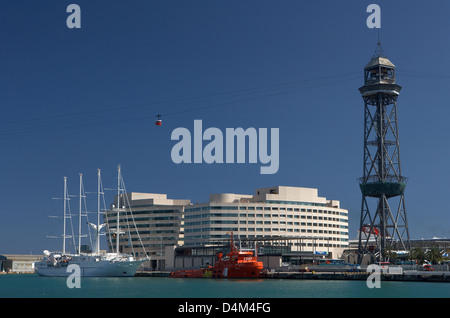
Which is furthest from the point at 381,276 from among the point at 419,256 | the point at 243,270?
the point at 419,256

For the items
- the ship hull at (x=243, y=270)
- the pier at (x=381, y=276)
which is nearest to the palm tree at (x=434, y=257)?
the pier at (x=381, y=276)

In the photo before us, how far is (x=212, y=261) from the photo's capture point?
182m

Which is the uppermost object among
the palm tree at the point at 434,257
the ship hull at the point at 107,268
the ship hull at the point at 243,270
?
the palm tree at the point at 434,257

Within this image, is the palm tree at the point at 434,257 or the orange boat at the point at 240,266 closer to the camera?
the orange boat at the point at 240,266

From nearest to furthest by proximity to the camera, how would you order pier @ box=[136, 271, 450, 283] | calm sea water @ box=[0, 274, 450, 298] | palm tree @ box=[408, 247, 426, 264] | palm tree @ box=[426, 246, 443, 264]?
calm sea water @ box=[0, 274, 450, 298] < pier @ box=[136, 271, 450, 283] < palm tree @ box=[426, 246, 443, 264] < palm tree @ box=[408, 247, 426, 264]

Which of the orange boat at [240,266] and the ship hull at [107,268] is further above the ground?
the orange boat at [240,266]

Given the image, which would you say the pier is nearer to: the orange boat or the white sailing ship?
the orange boat

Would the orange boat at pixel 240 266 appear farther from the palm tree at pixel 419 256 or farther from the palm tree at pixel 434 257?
the palm tree at pixel 434 257

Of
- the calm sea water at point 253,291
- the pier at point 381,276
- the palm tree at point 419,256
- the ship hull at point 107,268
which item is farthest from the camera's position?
the ship hull at point 107,268

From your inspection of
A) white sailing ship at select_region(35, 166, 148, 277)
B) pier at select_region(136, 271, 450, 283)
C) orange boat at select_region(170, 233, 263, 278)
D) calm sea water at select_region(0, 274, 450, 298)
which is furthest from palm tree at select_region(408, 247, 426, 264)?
white sailing ship at select_region(35, 166, 148, 277)

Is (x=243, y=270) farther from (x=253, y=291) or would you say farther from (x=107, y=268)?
(x=253, y=291)

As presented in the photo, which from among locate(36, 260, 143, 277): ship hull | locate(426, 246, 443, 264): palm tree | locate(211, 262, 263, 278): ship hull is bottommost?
locate(36, 260, 143, 277): ship hull
